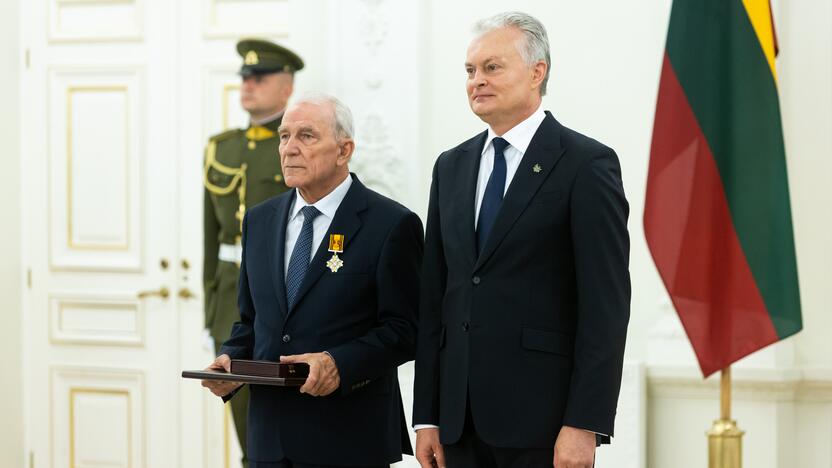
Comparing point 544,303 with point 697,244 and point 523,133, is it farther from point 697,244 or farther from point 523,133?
point 697,244

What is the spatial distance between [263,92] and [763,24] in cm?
175

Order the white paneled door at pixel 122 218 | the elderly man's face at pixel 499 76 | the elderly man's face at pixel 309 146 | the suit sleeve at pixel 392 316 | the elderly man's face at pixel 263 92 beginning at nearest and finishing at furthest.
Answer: the elderly man's face at pixel 499 76
the suit sleeve at pixel 392 316
the elderly man's face at pixel 309 146
the elderly man's face at pixel 263 92
the white paneled door at pixel 122 218

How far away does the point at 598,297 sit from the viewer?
2260 millimetres

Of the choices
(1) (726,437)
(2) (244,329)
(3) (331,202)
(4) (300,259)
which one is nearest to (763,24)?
(1) (726,437)

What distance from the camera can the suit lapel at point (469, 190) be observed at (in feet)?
7.80

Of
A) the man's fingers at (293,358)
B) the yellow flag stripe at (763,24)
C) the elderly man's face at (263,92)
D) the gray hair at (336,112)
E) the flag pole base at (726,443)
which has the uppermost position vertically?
the yellow flag stripe at (763,24)

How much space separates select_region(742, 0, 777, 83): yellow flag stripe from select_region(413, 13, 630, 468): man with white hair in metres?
1.41

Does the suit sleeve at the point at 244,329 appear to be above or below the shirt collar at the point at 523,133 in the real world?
below

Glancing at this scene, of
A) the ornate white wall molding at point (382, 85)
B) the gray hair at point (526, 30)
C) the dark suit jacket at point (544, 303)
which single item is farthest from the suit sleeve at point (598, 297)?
the ornate white wall molding at point (382, 85)

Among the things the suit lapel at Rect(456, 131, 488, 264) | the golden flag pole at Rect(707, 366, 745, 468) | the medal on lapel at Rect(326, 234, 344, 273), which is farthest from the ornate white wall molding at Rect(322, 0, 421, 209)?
the suit lapel at Rect(456, 131, 488, 264)

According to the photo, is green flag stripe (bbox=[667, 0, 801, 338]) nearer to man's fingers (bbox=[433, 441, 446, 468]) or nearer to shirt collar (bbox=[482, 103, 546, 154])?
shirt collar (bbox=[482, 103, 546, 154])

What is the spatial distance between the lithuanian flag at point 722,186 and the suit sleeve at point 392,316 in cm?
120

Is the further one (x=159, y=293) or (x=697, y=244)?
(x=159, y=293)

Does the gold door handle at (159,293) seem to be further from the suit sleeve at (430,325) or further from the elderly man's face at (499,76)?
the elderly man's face at (499,76)
